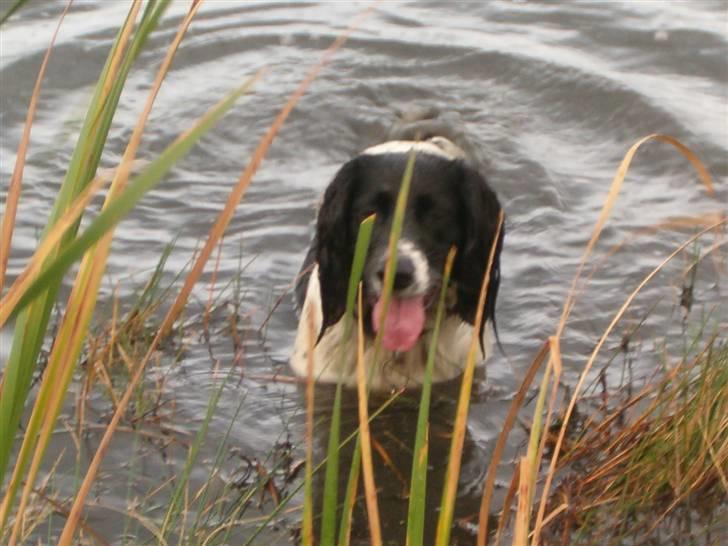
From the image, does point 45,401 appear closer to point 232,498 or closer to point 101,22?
point 232,498

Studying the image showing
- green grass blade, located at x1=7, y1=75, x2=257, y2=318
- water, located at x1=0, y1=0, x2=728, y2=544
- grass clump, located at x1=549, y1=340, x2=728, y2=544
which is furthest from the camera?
water, located at x1=0, y1=0, x2=728, y2=544

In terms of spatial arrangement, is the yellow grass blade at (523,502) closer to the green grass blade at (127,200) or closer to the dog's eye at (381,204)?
the green grass blade at (127,200)

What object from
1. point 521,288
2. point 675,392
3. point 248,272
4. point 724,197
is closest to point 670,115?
point 724,197

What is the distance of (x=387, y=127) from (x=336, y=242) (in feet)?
8.93

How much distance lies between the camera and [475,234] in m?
4.19

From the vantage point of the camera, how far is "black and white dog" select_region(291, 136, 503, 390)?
402 centimetres

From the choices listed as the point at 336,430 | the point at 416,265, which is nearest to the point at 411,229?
the point at 416,265

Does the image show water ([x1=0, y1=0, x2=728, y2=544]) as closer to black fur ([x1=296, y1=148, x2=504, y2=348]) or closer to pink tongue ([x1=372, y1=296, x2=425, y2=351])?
pink tongue ([x1=372, y1=296, x2=425, y2=351])

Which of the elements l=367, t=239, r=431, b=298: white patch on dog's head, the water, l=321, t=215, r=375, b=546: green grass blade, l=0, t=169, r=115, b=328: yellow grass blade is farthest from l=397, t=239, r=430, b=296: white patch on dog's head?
l=0, t=169, r=115, b=328: yellow grass blade

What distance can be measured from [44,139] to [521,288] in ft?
9.37

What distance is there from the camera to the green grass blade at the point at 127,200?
4.22ft

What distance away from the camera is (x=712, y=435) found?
3146 mm

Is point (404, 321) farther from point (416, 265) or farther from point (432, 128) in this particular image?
point (432, 128)

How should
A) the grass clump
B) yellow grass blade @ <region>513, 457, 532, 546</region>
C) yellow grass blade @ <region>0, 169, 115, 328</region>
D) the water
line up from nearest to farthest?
yellow grass blade @ <region>0, 169, 115, 328</region> < yellow grass blade @ <region>513, 457, 532, 546</region> < the grass clump < the water
